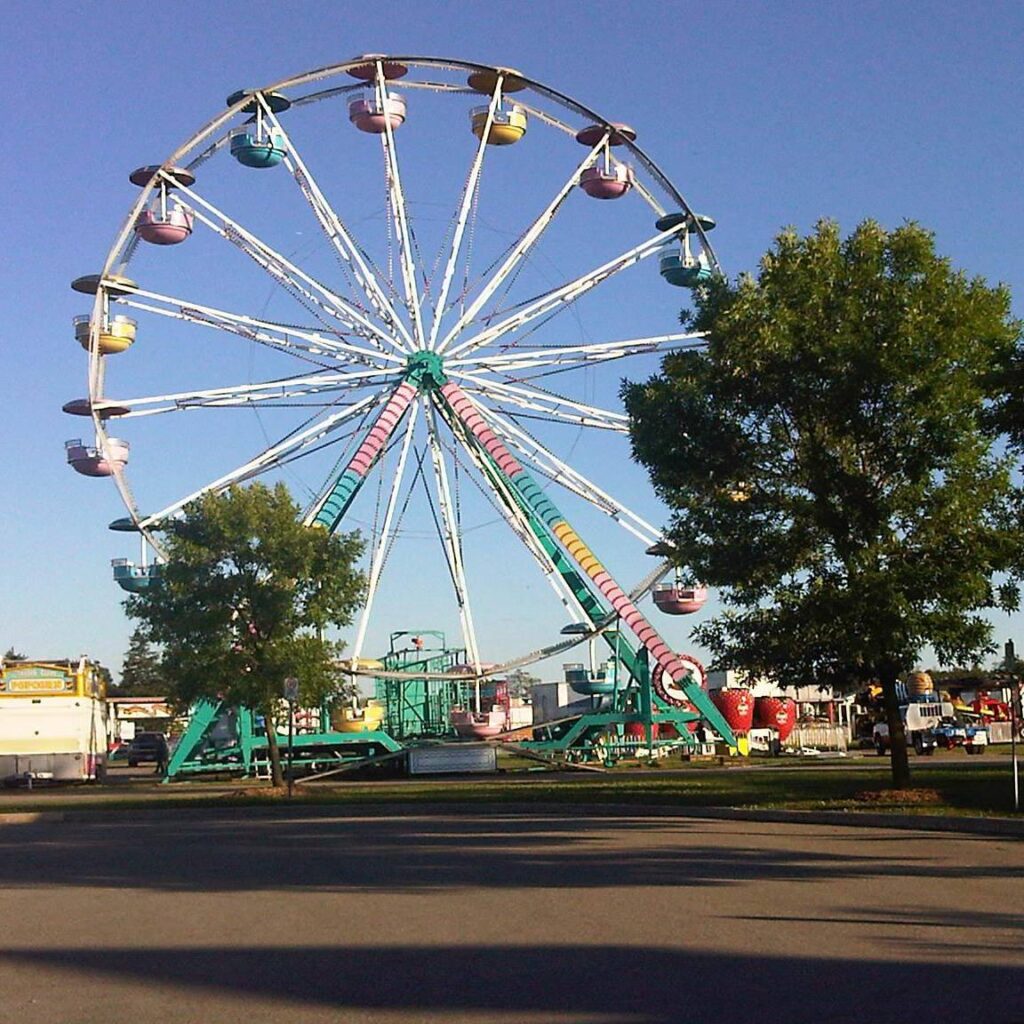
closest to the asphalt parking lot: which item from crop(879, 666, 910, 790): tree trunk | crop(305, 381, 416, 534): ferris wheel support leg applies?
crop(879, 666, 910, 790): tree trunk

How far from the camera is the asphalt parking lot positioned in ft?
29.0

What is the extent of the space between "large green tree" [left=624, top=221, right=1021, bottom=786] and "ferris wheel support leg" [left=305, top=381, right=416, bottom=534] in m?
15.6

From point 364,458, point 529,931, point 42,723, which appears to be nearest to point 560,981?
point 529,931

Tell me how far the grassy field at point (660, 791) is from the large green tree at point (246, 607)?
2.64m

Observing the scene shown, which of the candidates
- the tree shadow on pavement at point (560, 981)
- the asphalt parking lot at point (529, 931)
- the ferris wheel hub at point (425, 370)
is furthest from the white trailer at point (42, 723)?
the tree shadow on pavement at point (560, 981)

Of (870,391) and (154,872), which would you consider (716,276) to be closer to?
(870,391)

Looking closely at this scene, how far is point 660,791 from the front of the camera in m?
30.0

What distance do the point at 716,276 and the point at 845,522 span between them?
5399mm

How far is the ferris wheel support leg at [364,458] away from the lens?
40656mm

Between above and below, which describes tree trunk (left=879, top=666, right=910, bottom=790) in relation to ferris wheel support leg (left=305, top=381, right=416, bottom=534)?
below

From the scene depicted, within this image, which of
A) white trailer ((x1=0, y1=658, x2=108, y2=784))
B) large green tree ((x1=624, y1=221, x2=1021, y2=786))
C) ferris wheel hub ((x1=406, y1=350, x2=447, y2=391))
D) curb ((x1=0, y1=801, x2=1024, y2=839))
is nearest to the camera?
curb ((x1=0, y1=801, x2=1024, y2=839))

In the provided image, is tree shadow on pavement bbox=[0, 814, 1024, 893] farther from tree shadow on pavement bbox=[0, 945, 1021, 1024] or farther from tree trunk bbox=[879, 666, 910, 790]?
tree shadow on pavement bbox=[0, 945, 1021, 1024]

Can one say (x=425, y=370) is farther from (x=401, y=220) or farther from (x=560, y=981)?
(x=560, y=981)

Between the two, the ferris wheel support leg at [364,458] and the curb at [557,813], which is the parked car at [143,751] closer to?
the ferris wheel support leg at [364,458]
